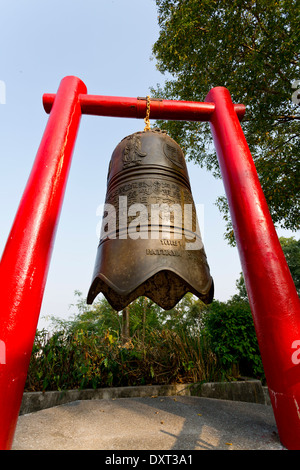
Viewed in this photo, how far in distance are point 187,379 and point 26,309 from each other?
2.80 metres

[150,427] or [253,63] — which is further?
[253,63]

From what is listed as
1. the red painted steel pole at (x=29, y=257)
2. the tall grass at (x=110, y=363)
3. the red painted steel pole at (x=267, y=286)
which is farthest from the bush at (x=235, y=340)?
the red painted steel pole at (x=29, y=257)

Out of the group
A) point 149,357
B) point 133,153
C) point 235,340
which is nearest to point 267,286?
point 133,153

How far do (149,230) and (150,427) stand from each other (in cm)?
152

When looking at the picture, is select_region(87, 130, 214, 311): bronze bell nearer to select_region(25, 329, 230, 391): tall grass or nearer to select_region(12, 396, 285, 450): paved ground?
select_region(12, 396, 285, 450): paved ground

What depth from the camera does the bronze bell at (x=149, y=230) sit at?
1.50m

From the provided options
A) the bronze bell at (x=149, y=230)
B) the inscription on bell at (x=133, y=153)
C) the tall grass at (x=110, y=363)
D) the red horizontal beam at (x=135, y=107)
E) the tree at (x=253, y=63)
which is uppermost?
the tree at (x=253, y=63)

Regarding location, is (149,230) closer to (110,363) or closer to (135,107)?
(135,107)

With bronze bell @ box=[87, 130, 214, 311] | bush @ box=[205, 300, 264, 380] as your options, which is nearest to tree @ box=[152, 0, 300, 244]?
bush @ box=[205, 300, 264, 380]

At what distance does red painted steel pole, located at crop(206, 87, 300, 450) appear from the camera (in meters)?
1.36

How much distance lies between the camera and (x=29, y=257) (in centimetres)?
149

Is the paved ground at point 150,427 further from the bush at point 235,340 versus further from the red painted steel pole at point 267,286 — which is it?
the bush at point 235,340

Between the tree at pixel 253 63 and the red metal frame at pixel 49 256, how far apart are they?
10.5ft
